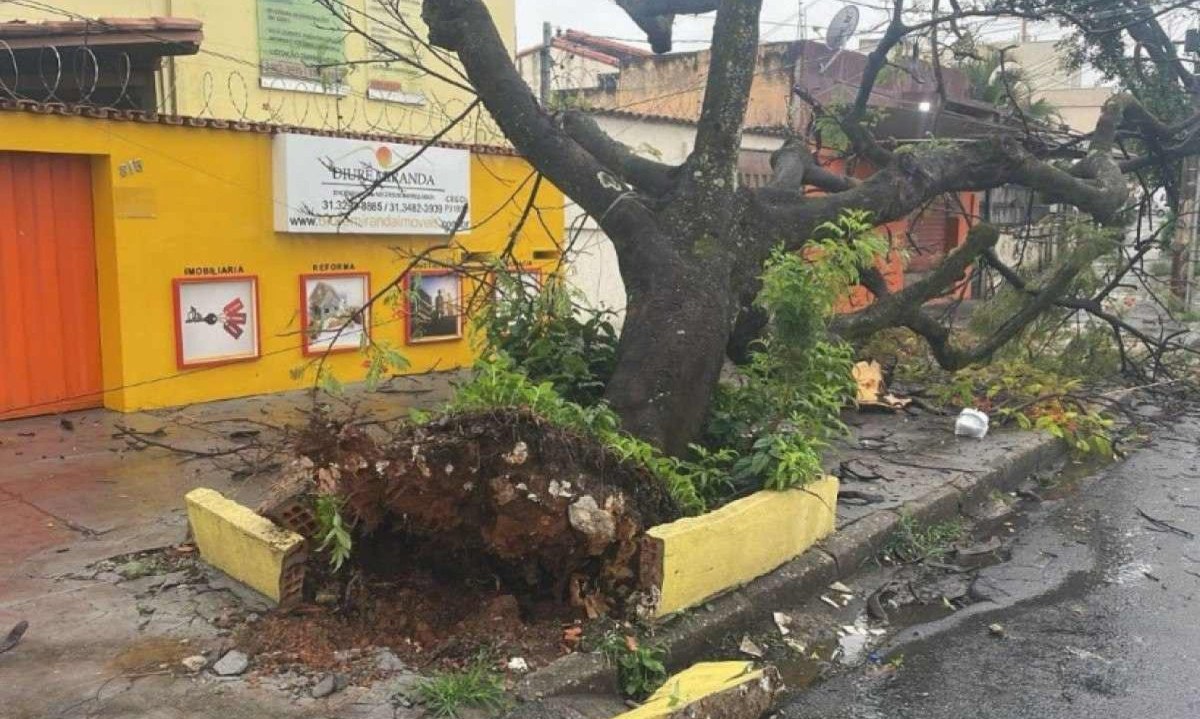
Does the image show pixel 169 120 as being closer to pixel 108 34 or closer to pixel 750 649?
pixel 108 34

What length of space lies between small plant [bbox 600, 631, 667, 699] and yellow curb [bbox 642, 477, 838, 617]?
305 mm

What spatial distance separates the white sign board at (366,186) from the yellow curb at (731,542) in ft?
15.2

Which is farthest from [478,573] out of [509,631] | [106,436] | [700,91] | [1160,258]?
[1160,258]

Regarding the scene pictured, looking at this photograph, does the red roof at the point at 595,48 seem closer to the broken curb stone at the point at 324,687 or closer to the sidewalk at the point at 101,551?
the sidewalk at the point at 101,551

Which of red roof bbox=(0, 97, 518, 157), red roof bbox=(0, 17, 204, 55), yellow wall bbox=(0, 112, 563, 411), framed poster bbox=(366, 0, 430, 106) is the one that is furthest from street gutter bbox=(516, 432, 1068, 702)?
framed poster bbox=(366, 0, 430, 106)

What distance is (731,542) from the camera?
479 centimetres

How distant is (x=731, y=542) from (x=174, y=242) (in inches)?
237

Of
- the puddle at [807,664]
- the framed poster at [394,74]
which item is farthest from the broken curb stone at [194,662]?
the framed poster at [394,74]

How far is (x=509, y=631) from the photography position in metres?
4.11

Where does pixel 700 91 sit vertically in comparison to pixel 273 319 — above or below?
above

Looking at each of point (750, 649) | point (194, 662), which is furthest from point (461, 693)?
point (750, 649)

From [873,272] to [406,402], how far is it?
14.3ft

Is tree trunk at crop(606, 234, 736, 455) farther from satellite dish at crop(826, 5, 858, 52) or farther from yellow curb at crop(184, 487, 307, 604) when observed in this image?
satellite dish at crop(826, 5, 858, 52)

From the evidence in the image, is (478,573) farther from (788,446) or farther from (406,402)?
(406,402)
